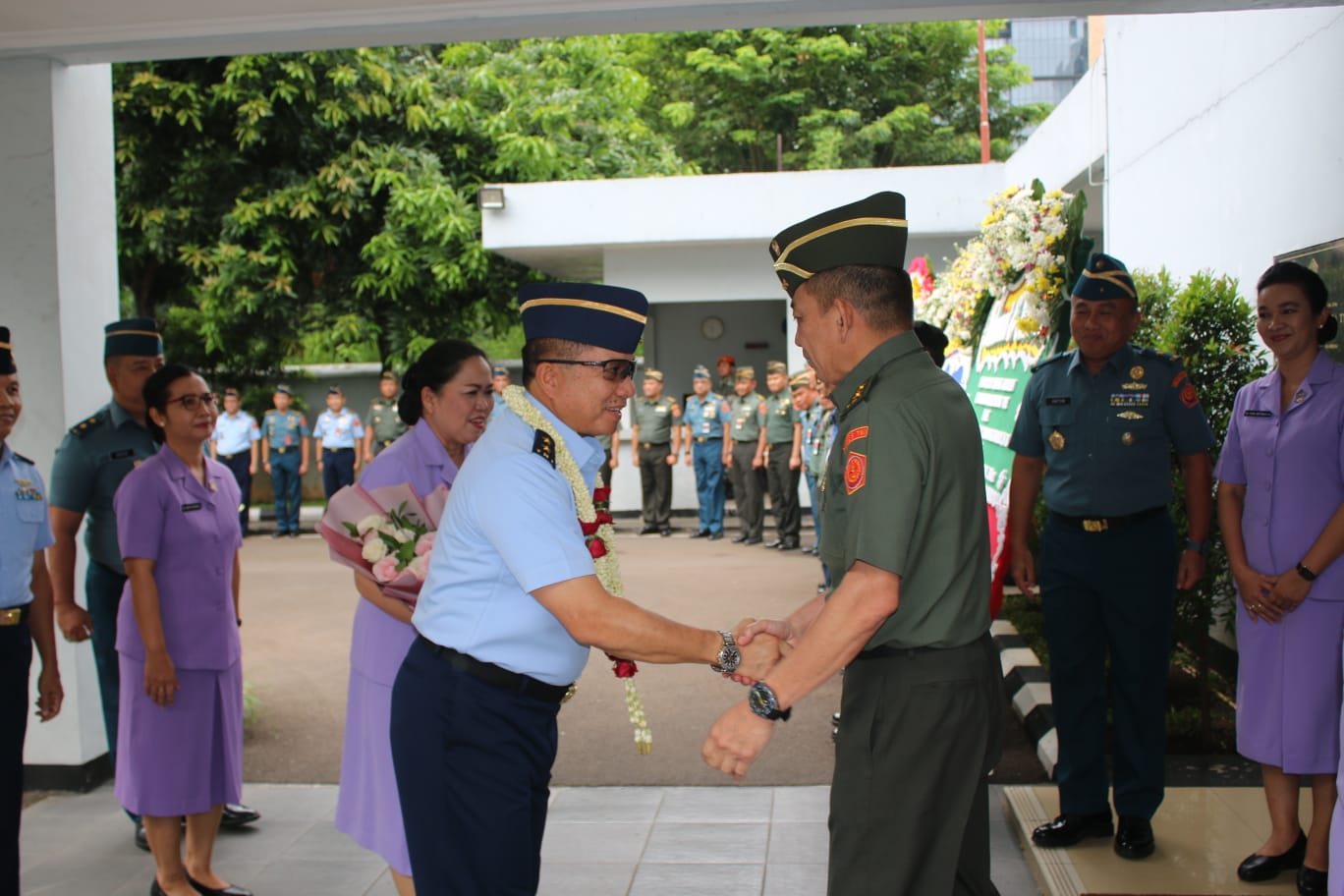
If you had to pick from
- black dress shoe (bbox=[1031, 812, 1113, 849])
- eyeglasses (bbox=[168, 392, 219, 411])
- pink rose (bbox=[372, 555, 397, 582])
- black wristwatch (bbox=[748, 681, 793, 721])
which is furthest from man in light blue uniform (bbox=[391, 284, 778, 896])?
black dress shoe (bbox=[1031, 812, 1113, 849])

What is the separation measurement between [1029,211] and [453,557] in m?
3.74

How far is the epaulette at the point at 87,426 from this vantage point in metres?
4.03

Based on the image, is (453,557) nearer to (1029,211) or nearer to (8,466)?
(8,466)

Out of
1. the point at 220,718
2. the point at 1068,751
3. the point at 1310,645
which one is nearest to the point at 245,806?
the point at 220,718

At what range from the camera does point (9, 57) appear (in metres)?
4.56

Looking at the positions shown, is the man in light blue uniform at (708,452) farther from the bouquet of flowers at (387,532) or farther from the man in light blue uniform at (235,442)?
the bouquet of flowers at (387,532)

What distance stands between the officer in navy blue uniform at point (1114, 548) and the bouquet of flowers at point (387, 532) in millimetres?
2041

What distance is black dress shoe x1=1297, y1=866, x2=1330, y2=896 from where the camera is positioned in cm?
319

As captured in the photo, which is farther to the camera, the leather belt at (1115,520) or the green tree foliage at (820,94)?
the green tree foliage at (820,94)

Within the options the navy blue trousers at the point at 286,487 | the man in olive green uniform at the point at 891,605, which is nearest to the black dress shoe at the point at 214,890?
the man in olive green uniform at the point at 891,605

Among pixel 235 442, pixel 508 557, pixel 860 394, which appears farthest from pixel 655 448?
pixel 508 557

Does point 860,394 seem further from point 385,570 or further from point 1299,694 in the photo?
point 1299,694

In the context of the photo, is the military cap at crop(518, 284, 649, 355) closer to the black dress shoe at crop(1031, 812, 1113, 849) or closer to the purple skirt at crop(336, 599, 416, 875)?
the purple skirt at crop(336, 599, 416, 875)

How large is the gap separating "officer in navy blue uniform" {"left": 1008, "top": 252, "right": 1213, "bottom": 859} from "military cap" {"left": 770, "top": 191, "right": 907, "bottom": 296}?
1733 mm
